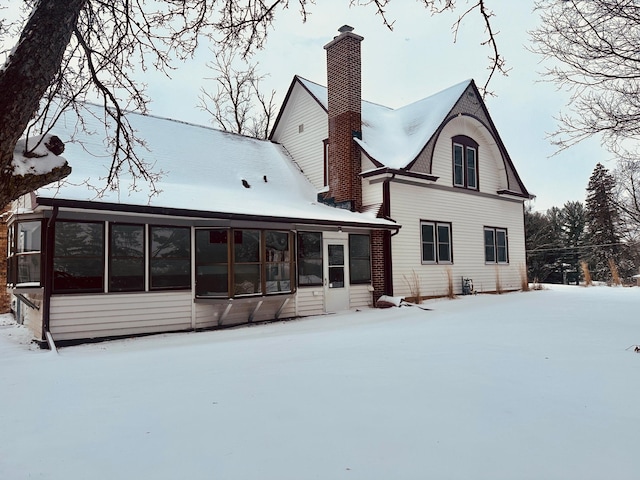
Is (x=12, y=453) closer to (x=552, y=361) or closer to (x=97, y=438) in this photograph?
(x=97, y=438)

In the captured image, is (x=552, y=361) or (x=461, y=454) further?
(x=552, y=361)

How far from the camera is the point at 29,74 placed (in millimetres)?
2789

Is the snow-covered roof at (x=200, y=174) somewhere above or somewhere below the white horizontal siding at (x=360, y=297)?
above

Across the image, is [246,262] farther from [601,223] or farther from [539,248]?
[601,223]

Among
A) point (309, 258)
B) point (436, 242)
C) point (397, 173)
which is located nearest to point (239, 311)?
point (309, 258)

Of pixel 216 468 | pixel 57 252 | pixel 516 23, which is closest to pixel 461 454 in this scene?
pixel 216 468

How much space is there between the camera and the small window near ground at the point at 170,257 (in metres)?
9.46

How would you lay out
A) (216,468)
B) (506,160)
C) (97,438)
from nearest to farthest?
(216,468), (97,438), (506,160)

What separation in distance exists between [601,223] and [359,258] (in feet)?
104

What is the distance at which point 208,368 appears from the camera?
611 centimetres

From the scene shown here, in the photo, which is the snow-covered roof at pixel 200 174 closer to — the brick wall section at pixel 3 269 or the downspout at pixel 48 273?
the downspout at pixel 48 273

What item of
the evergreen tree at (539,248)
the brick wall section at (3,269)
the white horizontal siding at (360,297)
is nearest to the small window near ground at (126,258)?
the white horizontal siding at (360,297)

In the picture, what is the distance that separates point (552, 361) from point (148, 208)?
7.27 m

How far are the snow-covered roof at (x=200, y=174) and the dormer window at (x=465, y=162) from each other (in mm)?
4439
